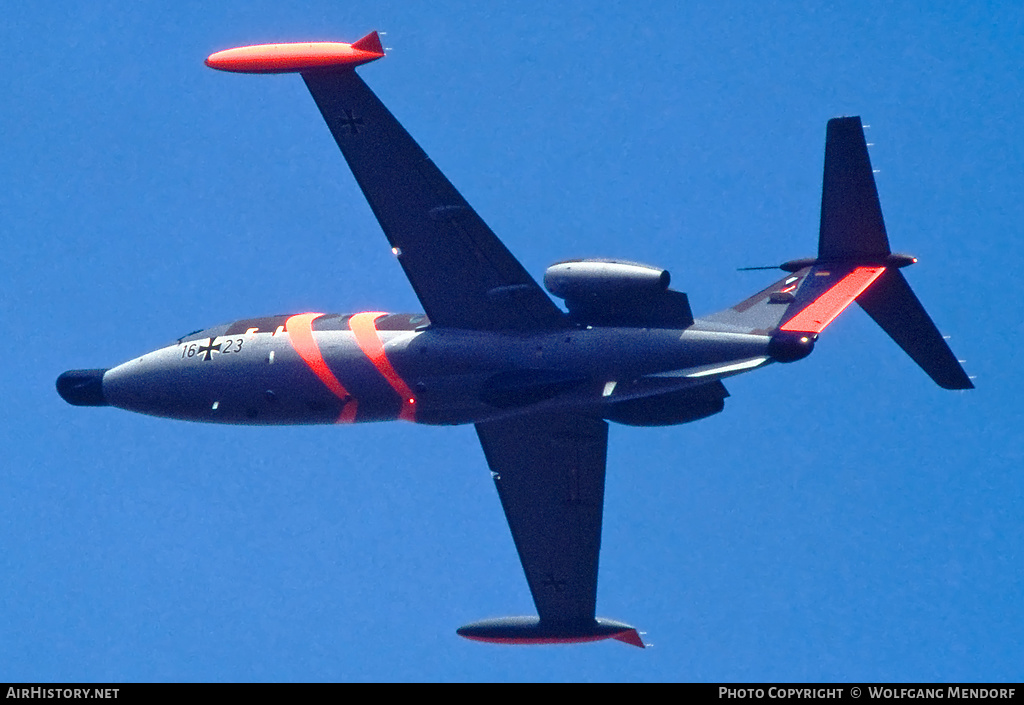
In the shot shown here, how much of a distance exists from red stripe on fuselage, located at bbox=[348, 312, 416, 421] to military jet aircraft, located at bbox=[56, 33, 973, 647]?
0.04 meters

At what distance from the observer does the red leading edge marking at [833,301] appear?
34.0 m

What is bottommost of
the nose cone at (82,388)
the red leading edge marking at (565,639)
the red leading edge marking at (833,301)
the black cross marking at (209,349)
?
the red leading edge marking at (565,639)

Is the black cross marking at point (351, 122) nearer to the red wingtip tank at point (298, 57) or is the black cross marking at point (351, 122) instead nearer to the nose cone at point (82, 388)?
the red wingtip tank at point (298, 57)

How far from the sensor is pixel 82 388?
135ft

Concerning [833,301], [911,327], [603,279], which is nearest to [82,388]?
[603,279]

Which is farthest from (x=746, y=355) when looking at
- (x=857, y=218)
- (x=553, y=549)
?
(x=553, y=549)

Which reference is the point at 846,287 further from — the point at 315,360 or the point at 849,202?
the point at 315,360

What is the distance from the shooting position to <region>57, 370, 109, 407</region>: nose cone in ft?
134

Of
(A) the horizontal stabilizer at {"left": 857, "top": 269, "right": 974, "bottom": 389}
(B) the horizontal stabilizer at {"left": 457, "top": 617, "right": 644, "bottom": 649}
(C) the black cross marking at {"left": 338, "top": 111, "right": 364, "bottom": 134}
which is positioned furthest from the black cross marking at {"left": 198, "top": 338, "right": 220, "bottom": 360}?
(A) the horizontal stabilizer at {"left": 857, "top": 269, "right": 974, "bottom": 389}

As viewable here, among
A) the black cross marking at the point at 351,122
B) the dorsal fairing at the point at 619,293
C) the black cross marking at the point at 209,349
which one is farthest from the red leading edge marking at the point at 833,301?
the black cross marking at the point at 209,349

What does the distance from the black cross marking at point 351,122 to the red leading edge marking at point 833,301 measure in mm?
9286

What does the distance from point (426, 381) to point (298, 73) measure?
6748 millimetres

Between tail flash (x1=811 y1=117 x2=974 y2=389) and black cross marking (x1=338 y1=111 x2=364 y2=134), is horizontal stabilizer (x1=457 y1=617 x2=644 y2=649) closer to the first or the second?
tail flash (x1=811 y1=117 x2=974 y2=389)
